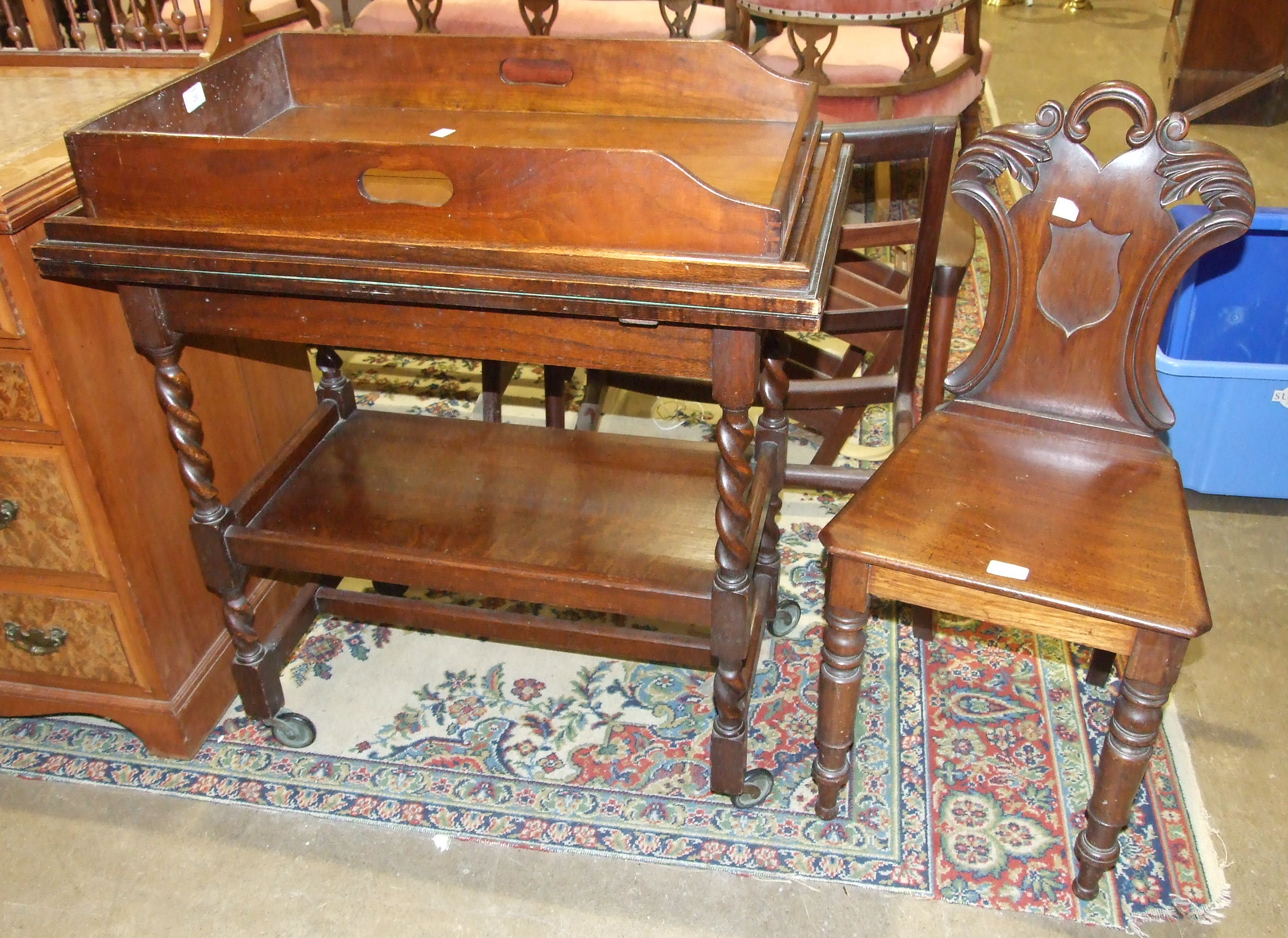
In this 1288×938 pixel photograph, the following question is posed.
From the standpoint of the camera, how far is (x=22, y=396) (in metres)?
1.77

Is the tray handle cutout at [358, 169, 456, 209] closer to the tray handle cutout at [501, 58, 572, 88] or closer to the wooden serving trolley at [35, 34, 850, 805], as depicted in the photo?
the wooden serving trolley at [35, 34, 850, 805]

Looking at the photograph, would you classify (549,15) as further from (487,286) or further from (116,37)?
(487,286)

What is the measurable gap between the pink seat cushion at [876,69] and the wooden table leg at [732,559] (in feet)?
5.80

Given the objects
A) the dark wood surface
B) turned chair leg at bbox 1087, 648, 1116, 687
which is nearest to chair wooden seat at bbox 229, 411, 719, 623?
turned chair leg at bbox 1087, 648, 1116, 687

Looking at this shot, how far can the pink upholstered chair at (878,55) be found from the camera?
2.83 meters

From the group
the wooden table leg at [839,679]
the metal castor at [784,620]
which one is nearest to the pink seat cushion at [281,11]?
the metal castor at [784,620]

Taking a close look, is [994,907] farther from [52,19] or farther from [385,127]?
[52,19]

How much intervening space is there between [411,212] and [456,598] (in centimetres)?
124

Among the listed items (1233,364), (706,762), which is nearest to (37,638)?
(706,762)

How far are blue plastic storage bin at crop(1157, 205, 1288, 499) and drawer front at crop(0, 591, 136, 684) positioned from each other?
94.1 inches

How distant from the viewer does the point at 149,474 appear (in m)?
1.99

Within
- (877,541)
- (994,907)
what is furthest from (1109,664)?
(877,541)

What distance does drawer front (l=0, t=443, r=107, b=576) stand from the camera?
6.04 ft

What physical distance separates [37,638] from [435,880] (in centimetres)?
88
